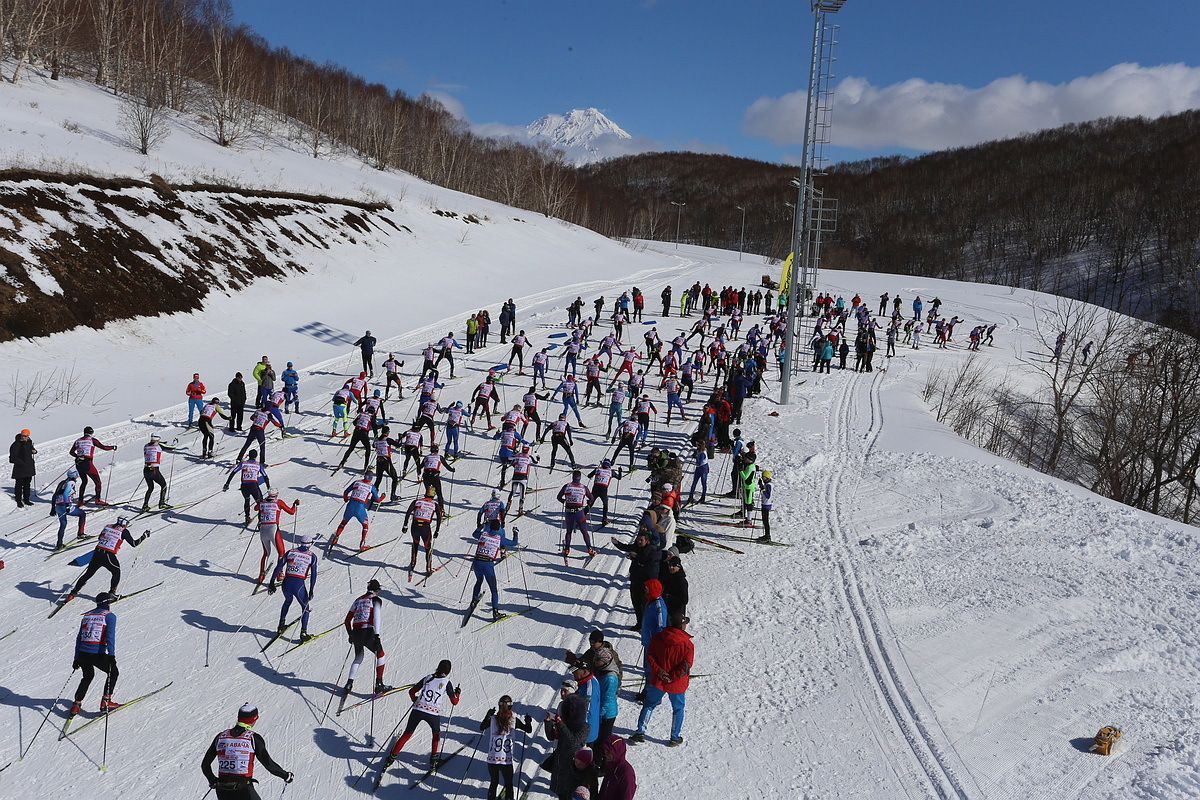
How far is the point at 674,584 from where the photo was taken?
10.0 metres

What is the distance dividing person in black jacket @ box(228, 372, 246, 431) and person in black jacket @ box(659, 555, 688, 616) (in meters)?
13.2

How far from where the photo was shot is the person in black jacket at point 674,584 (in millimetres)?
9992

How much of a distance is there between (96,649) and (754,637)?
873 cm

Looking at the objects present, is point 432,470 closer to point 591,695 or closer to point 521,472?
point 521,472

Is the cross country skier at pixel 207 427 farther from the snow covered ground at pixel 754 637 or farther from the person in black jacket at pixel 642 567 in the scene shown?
the person in black jacket at pixel 642 567

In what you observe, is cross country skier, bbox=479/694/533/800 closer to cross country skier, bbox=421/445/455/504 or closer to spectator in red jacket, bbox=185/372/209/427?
cross country skier, bbox=421/445/455/504

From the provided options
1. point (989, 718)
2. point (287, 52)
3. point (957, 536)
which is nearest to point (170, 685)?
point (989, 718)

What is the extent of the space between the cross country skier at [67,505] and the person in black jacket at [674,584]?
1036 centimetres

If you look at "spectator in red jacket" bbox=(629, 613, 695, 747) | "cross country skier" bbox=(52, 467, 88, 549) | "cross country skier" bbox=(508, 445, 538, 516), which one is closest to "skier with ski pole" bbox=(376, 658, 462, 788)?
"spectator in red jacket" bbox=(629, 613, 695, 747)

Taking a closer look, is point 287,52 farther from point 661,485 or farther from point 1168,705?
point 1168,705

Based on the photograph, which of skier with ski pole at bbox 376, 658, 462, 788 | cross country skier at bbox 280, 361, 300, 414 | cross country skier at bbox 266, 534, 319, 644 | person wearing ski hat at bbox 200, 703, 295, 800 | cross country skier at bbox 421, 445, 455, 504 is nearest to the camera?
person wearing ski hat at bbox 200, 703, 295, 800

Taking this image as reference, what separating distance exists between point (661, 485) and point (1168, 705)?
314 inches

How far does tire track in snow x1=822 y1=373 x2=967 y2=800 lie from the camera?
27.3 feet

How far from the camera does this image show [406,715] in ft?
29.1
